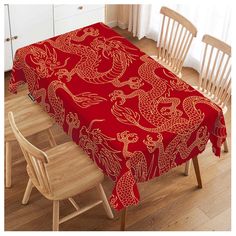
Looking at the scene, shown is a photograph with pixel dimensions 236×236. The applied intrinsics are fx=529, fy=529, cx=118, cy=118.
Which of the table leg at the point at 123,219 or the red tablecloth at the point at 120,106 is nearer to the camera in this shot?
the red tablecloth at the point at 120,106

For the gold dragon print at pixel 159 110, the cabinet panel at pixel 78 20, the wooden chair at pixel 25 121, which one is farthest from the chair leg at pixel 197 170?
the cabinet panel at pixel 78 20

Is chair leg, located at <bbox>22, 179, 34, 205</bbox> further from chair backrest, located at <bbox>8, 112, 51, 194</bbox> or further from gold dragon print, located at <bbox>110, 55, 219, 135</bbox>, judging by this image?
gold dragon print, located at <bbox>110, 55, 219, 135</bbox>

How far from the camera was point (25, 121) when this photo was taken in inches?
131

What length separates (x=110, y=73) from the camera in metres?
3.20

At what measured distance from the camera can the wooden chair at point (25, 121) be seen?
327cm

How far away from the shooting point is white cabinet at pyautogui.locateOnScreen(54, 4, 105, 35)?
14.4ft

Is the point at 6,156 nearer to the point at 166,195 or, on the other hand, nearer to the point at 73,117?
the point at 73,117

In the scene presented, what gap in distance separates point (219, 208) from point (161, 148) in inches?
32.1

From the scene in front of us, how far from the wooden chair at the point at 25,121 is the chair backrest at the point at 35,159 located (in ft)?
1.45

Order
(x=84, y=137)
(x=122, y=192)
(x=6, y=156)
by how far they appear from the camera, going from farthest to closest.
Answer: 1. (x=6, y=156)
2. (x=84, y=137)
3. (x=122, y=192)

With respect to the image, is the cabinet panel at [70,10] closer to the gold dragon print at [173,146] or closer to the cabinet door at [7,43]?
the cabinet door at [7,43]

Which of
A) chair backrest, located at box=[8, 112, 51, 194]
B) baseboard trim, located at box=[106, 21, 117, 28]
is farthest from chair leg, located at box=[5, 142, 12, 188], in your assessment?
baseboard trim, located at box=[106, 21, 117, 28]

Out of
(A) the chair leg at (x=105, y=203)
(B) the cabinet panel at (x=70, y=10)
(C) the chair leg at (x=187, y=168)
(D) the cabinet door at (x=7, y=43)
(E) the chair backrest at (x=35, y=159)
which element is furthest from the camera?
(B) the cabinet panel at (x=70, y=10)

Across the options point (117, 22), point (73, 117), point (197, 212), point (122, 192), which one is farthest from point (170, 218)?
point (117, 22)
